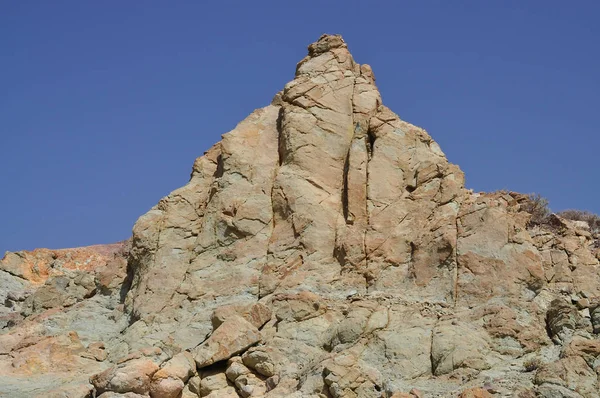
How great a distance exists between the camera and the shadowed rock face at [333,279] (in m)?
25.5

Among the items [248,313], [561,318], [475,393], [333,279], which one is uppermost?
[333,279]

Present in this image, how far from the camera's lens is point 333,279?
2936cm

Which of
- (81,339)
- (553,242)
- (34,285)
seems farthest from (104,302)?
(553,242)

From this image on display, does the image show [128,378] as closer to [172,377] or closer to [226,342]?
[172,377]

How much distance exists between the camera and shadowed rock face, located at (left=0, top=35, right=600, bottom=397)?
2552 centimetres

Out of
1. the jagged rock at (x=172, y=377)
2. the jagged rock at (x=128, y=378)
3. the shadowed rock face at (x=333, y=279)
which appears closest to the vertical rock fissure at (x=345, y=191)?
the shadowed rock face at (x=333, y=279)

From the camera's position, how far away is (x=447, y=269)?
28094mm

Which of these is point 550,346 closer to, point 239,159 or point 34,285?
point 239,159

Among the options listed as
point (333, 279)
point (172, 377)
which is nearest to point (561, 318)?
point (333, 279)

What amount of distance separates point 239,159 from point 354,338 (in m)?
9.01

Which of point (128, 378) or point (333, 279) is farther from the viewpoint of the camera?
point (333, 279)

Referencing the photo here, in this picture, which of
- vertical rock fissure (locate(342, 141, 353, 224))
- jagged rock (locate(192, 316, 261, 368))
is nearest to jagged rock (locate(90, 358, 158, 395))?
jagged rock (locate(192, 316, 261, 368))

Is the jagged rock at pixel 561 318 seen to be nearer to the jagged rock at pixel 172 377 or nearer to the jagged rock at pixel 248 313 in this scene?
the jagged rock at pixel 248 313

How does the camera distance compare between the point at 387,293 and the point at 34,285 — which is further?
the point at 34,285
